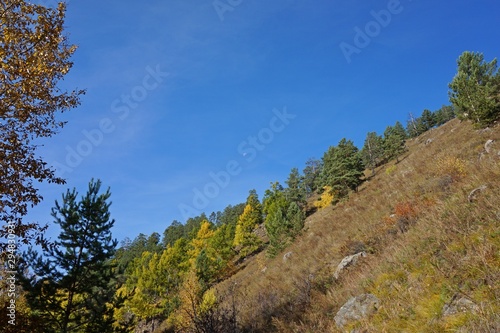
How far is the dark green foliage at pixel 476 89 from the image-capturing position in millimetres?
23250

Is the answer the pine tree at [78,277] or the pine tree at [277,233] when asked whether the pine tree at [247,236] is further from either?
the pine tree at [78,277]

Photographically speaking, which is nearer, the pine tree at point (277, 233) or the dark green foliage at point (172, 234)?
the pine tree at point (277, 233)

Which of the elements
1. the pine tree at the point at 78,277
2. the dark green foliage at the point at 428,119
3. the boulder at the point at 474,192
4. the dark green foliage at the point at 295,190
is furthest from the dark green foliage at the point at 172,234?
the dark green foliage at the point at 428,119

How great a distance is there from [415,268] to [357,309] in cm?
176

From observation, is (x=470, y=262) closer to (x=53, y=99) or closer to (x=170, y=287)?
(x=53, y=99)

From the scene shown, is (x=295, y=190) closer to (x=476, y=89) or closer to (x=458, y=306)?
(x=476, y=89)

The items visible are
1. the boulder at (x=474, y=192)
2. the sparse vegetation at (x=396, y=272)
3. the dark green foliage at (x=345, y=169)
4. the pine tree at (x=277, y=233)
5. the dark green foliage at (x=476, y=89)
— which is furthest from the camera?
the dark green foliage at (x=345, y=169)

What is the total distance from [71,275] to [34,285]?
1.25 meters

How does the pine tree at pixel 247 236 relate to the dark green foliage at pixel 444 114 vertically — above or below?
below

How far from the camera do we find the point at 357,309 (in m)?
7.12

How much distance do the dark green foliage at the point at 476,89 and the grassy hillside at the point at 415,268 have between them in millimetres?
11109

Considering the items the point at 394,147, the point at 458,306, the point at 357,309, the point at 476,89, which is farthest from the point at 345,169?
the point at 458,306

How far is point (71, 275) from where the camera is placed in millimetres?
11945

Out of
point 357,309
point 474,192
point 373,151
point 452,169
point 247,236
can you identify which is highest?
point 373,151
